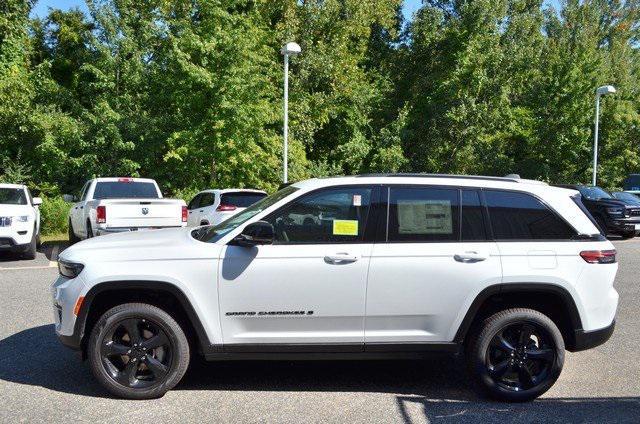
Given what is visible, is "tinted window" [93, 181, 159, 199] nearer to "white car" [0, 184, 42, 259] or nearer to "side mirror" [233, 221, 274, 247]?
"white car" [0, 184, 42, 259]

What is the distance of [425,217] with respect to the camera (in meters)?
4.98

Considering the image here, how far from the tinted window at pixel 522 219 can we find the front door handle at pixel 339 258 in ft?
3.88

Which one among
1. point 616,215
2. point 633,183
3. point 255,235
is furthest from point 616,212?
point 255,235

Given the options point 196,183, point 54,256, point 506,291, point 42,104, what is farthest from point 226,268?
point 42,104

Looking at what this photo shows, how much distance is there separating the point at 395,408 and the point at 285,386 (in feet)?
3.24

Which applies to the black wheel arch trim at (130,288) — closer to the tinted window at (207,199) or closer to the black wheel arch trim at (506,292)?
the black wheel arch trim at (506,292)

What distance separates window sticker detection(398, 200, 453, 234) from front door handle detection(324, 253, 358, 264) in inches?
18.4

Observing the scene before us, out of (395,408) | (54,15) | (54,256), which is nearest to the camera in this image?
(395,408)

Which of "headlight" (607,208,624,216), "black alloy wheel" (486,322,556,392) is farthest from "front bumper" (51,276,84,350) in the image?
"headlight" (607,208,624,216)

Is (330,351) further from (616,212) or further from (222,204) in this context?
(616,212)

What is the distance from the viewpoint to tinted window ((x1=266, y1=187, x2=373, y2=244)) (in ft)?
16.0

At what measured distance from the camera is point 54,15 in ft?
92.4

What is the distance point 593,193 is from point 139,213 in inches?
612

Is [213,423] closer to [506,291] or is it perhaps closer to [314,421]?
[314,421]
